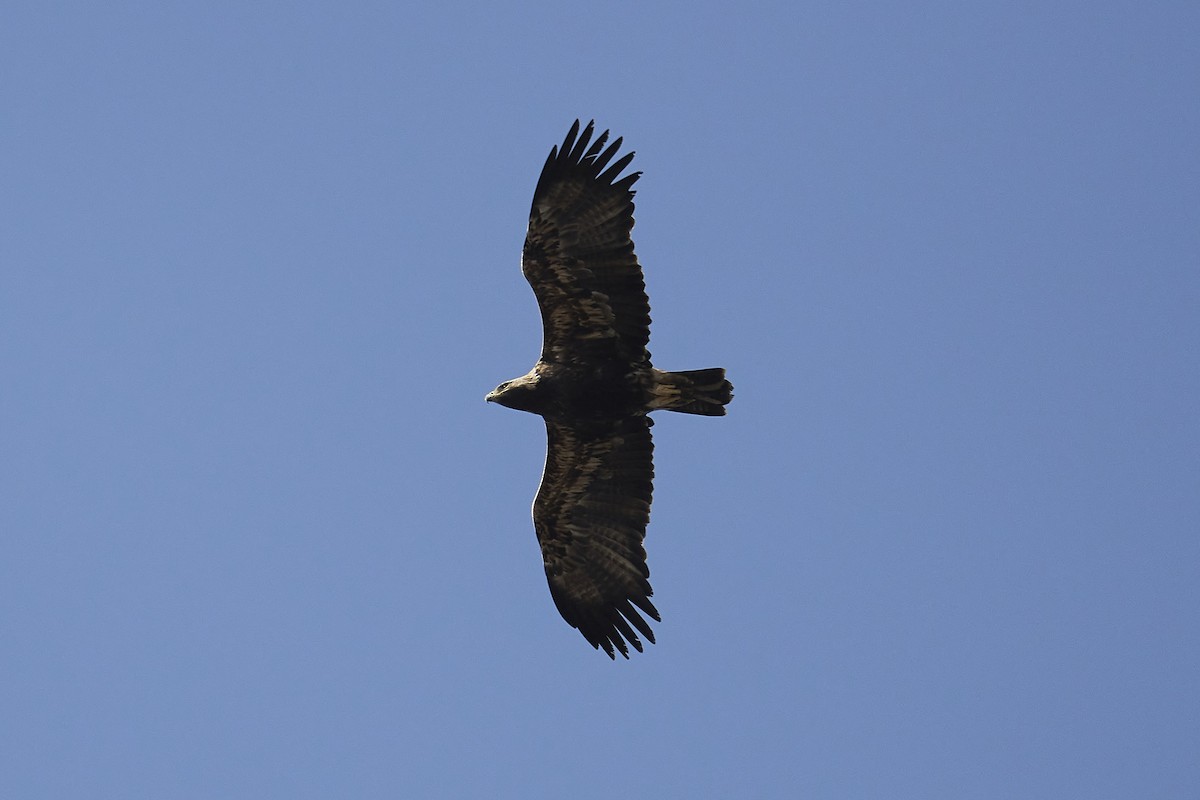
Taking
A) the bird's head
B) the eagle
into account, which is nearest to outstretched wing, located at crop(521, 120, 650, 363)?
the eagle

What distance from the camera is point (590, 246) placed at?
1611 centimetres

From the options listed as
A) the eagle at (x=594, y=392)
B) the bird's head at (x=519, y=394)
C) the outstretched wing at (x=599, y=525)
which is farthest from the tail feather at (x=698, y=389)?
the bird's head at (x=519, y=394)

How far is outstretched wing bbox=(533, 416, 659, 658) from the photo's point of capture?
17.5 m

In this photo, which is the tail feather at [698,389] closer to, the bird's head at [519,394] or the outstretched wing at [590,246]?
the outstretched wing at [590,246]

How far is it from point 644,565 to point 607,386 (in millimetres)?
2358

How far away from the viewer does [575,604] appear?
17.9m

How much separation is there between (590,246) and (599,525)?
3.50m

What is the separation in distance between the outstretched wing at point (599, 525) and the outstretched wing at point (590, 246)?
5.03ft

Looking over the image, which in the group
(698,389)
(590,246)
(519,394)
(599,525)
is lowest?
(599,525)

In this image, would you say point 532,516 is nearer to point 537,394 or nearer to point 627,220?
point 537,394

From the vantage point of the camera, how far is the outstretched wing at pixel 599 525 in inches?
689

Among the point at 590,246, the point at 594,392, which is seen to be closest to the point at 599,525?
the point at 594,392

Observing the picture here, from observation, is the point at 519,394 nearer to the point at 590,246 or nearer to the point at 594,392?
the point at 594,392

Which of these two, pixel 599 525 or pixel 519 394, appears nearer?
pixel 519 394
